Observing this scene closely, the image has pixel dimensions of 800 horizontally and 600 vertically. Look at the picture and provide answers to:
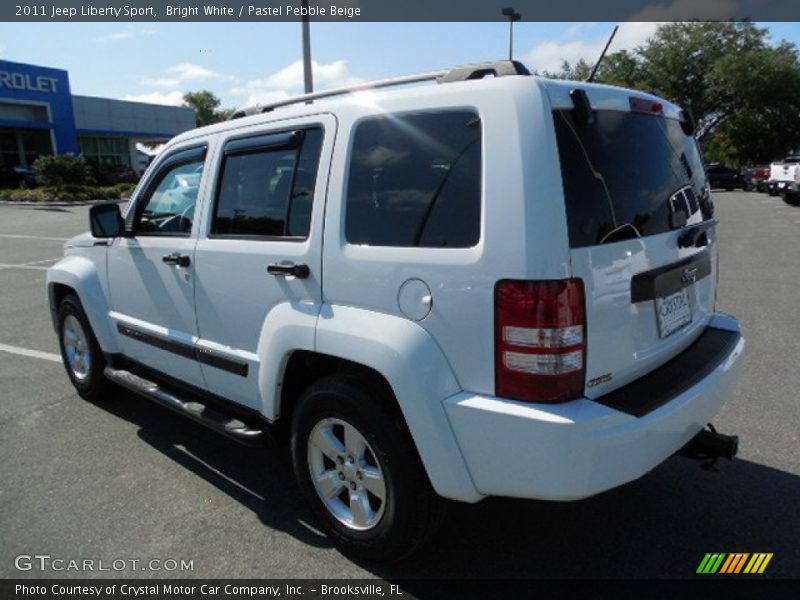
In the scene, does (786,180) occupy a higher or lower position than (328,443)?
higher

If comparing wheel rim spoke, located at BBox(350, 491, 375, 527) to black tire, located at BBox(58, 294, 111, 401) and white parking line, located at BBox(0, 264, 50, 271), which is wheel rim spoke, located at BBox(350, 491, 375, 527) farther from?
white parking line, located at BBox(0, 264, 50, 271)

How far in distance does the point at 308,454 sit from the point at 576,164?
5.69 feet

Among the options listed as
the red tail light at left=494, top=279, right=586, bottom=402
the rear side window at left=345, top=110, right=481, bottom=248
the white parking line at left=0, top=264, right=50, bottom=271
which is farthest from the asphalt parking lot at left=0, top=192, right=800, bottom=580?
the white parking line at left=0, top=264, right=50, bottom=271

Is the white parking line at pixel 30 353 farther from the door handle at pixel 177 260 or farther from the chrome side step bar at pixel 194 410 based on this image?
the door handle at pixel 177 260

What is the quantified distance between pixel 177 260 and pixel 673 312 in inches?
101

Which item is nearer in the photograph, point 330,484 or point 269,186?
→ point 330,484

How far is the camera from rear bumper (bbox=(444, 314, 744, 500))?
2076 millimetres

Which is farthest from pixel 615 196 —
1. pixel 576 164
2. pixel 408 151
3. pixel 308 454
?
pixel 308 454

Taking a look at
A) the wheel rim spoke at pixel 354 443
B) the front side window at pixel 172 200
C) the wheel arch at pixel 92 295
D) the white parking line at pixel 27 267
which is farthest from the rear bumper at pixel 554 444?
the white parking line at pixel 27 267

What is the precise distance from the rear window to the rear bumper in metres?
0.62

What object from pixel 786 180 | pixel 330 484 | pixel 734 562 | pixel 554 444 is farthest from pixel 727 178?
pixel 554 444

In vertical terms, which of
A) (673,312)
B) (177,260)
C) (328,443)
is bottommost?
(328,443)

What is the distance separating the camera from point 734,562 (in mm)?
2609

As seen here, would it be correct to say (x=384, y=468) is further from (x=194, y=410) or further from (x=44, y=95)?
(x=44, y=95)
